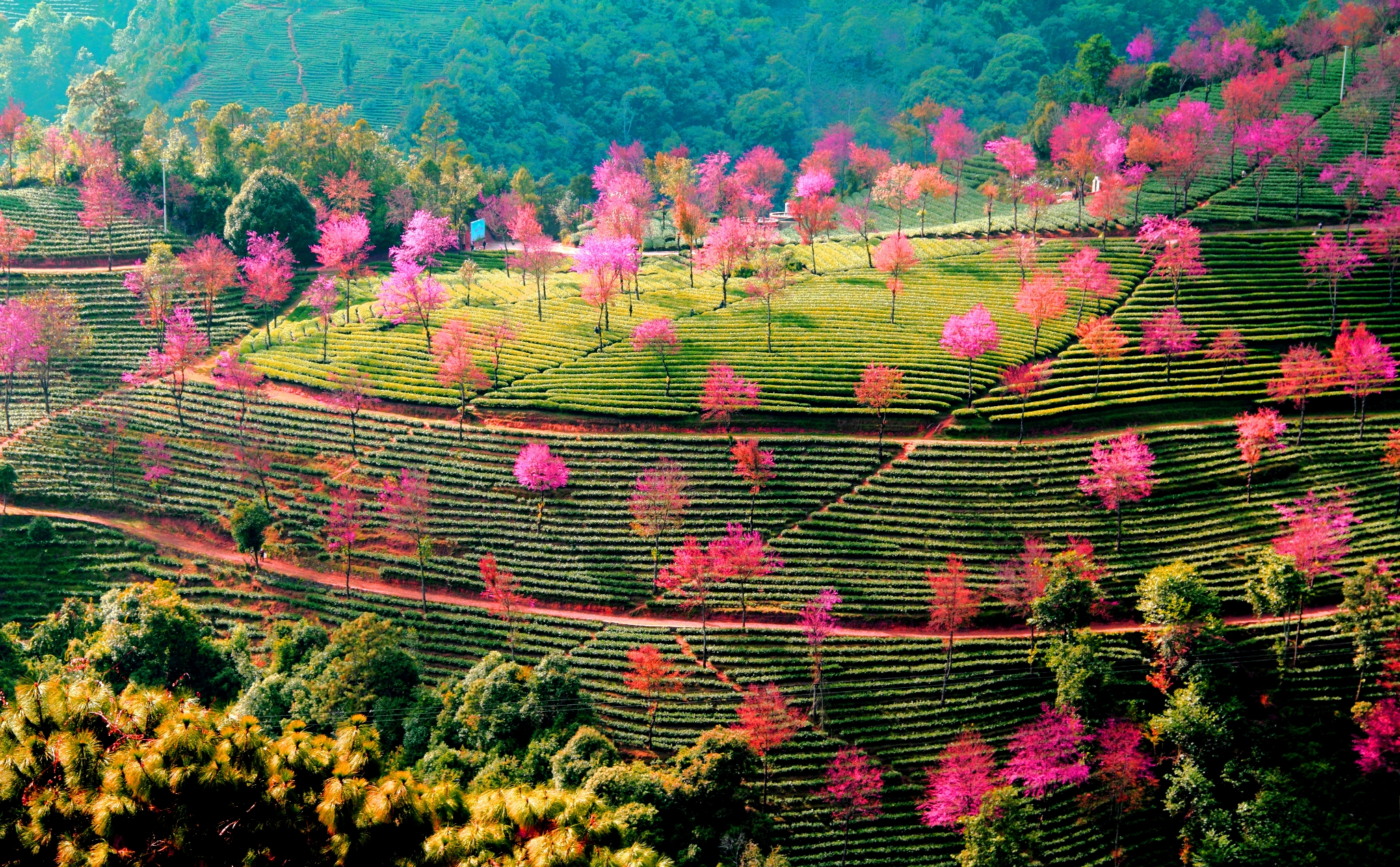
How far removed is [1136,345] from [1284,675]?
24.5m

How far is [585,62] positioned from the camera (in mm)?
150500

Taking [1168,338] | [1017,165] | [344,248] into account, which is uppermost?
[1017,165]

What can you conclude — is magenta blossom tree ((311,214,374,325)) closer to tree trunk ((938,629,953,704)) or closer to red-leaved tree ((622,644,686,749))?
red-leaved tree ((622,644,686,749))

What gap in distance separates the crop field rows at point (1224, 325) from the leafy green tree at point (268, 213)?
53.0 meters

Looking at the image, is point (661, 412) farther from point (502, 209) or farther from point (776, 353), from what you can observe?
point (502, 209)

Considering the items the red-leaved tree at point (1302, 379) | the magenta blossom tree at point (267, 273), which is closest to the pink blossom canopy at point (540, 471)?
the magenta blossom tree at point (267, 273)

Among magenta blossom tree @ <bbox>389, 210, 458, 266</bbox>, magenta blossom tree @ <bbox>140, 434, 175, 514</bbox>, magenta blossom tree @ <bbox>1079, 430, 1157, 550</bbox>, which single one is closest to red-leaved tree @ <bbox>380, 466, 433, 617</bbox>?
magenta blossom tree @ <bbox>140, 434, 175, 514</bbox>

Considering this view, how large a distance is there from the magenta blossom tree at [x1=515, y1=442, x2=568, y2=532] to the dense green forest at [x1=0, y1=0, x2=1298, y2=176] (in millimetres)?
80982

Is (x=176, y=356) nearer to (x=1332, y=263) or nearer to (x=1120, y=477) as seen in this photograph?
(x=1120, y=477)

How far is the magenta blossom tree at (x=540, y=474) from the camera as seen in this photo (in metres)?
61.7

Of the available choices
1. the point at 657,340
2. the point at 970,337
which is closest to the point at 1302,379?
the point at 970,337

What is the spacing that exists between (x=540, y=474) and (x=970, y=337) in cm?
2541

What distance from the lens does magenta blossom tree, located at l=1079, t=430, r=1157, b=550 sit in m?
56.9

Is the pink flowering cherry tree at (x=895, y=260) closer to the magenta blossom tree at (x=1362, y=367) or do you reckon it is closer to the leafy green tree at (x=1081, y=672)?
the magenta blossom tree at (x=1362, y=367)
